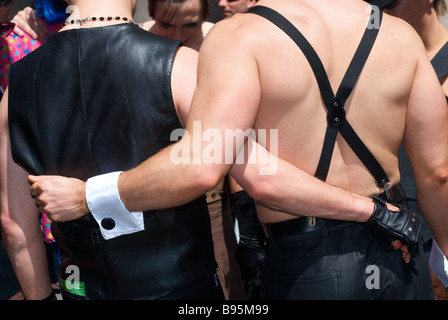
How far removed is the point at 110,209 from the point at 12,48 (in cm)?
166

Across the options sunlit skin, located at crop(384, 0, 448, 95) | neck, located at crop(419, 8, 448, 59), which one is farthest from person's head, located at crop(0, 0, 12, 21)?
neck, located at crop(419, 8, 448, 59)

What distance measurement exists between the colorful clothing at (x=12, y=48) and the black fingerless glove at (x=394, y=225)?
2156mm

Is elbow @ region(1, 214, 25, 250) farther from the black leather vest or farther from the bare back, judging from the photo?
the bare back

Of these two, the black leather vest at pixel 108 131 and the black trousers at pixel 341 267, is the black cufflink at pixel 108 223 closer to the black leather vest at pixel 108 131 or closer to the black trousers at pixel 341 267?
the black leather vest at pixel 108 131

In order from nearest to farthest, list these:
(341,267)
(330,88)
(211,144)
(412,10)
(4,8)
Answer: (211,144)
(330,88)
(341,267)
(4,8)
(412,10)

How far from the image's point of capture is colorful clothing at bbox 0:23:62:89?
3002 mm

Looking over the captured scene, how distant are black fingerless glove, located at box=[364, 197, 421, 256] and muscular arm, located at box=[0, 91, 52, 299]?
1429 millimetres

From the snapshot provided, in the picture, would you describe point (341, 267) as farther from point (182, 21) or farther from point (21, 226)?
point (182, 21)

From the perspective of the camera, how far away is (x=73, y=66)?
190 cm

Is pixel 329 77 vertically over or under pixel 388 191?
over

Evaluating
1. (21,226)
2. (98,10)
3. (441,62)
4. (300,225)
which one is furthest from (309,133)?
(441,62)

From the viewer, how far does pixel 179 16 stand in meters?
3.73

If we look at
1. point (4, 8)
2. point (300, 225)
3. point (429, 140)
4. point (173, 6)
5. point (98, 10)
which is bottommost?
point (300, 225)
